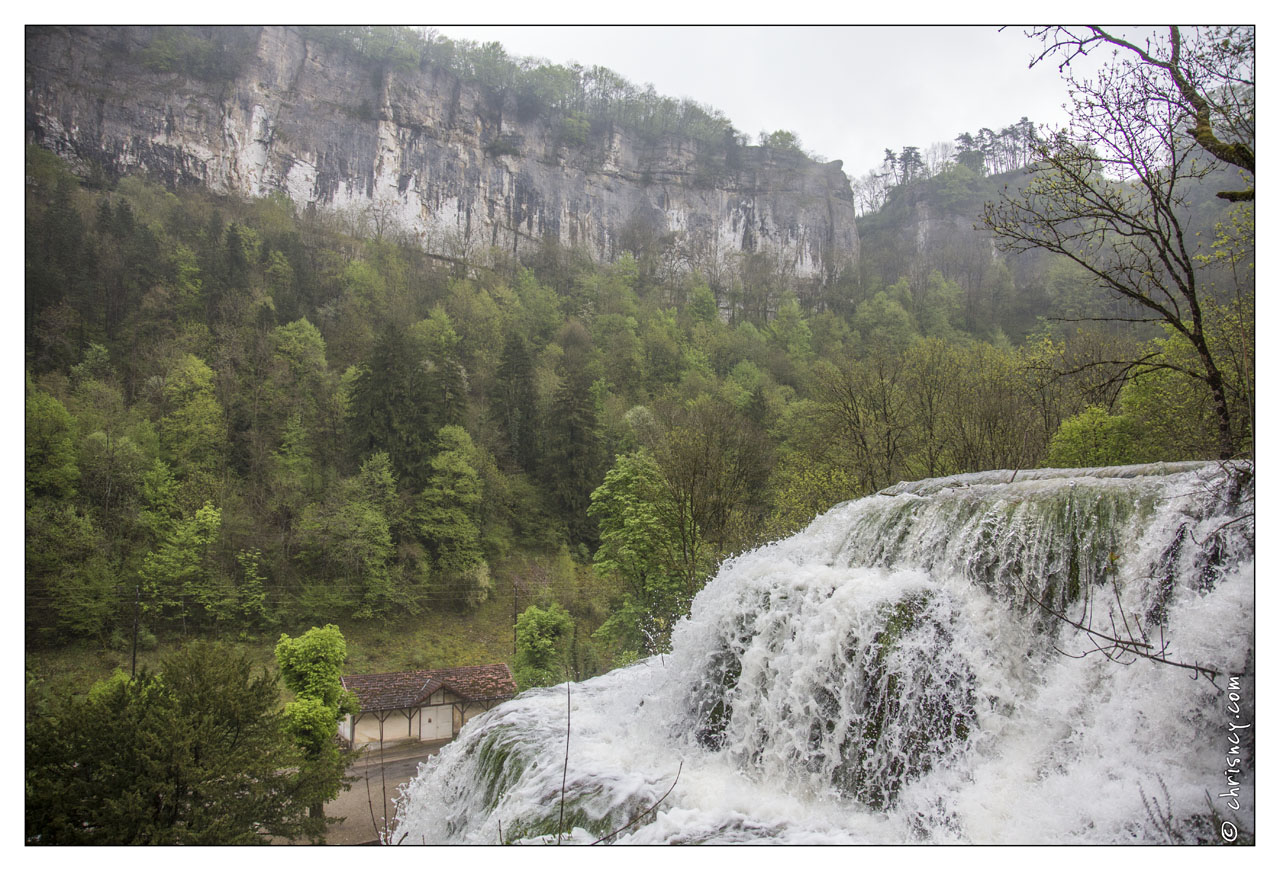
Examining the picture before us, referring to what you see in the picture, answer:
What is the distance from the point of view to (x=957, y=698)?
17.5 ft

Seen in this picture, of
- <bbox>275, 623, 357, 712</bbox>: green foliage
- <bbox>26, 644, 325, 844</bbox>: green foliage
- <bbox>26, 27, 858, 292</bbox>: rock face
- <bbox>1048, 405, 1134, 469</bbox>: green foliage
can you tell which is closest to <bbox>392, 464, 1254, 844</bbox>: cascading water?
<bbox>26, 644, 325, 844</bbox>: green foliage

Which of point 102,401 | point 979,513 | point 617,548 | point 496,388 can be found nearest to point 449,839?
point 979,513

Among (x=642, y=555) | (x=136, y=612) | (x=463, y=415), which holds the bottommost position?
(x=136, y=612)

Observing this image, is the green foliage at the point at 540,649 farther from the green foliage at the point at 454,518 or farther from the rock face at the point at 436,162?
the rock face at the point at 436,162

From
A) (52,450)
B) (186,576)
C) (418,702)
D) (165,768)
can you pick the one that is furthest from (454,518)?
(165,768)

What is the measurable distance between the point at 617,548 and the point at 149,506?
567 inches

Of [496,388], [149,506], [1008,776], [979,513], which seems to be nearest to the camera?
[1008,776]

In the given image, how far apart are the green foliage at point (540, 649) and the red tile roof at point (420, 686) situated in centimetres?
59

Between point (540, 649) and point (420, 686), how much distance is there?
3.18 m

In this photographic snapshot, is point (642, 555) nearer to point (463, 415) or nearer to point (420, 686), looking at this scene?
point (420, 686)

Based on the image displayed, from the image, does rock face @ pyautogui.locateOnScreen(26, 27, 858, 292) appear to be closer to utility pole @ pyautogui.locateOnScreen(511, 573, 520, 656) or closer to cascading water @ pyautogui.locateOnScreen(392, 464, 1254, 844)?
utility pole @ pyautogui.locateOnScreen(511, 573, 520, 656)

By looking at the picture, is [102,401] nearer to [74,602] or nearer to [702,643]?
[74,602]

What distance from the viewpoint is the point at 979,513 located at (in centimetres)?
654

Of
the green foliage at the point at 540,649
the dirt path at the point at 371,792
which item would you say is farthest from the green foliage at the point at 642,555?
the dirt path at the point at 371,792
